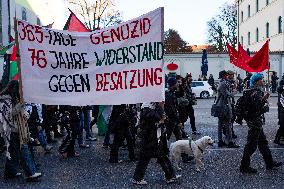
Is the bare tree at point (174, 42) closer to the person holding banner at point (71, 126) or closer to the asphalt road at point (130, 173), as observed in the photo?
the person holding banner at point (71, 126)

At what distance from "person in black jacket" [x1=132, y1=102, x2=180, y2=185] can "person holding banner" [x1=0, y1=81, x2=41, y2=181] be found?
1.78 meters

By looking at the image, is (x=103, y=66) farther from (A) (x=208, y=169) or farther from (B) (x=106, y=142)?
(B) (x=106, y=142)

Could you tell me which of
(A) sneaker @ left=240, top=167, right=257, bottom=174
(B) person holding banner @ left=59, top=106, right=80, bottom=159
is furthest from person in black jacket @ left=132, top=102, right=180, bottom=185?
(B) person holding banner @ left=59, top=106, right=80, bottom=159

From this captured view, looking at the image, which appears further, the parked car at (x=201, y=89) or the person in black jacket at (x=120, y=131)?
the parked car at (x=201, y=89)

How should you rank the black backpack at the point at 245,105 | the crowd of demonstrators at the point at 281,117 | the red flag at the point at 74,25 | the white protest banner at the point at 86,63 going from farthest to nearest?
the crowd of demonstrators at the point at 281,117 < the red flag at the point at 74,25 < the black backpack at the point at 245,105 < the white protest banner at the point at 86,63

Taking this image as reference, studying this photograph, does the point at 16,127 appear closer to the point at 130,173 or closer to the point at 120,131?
the point at 130,173

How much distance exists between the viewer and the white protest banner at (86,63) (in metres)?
7.62

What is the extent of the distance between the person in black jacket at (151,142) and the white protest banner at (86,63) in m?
0.36

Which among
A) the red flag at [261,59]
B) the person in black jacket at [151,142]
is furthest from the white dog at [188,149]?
the red flag at [261,59]

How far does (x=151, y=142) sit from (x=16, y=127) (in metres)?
2.28

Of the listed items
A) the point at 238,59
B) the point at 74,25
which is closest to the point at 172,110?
the point at 74,25

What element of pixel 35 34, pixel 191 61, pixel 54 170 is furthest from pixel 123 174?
pixel 191 61

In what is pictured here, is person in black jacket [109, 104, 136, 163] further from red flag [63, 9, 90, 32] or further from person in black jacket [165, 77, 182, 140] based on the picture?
red flag [63, 9, 90, 32]

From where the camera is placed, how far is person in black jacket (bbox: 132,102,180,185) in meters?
7.69
